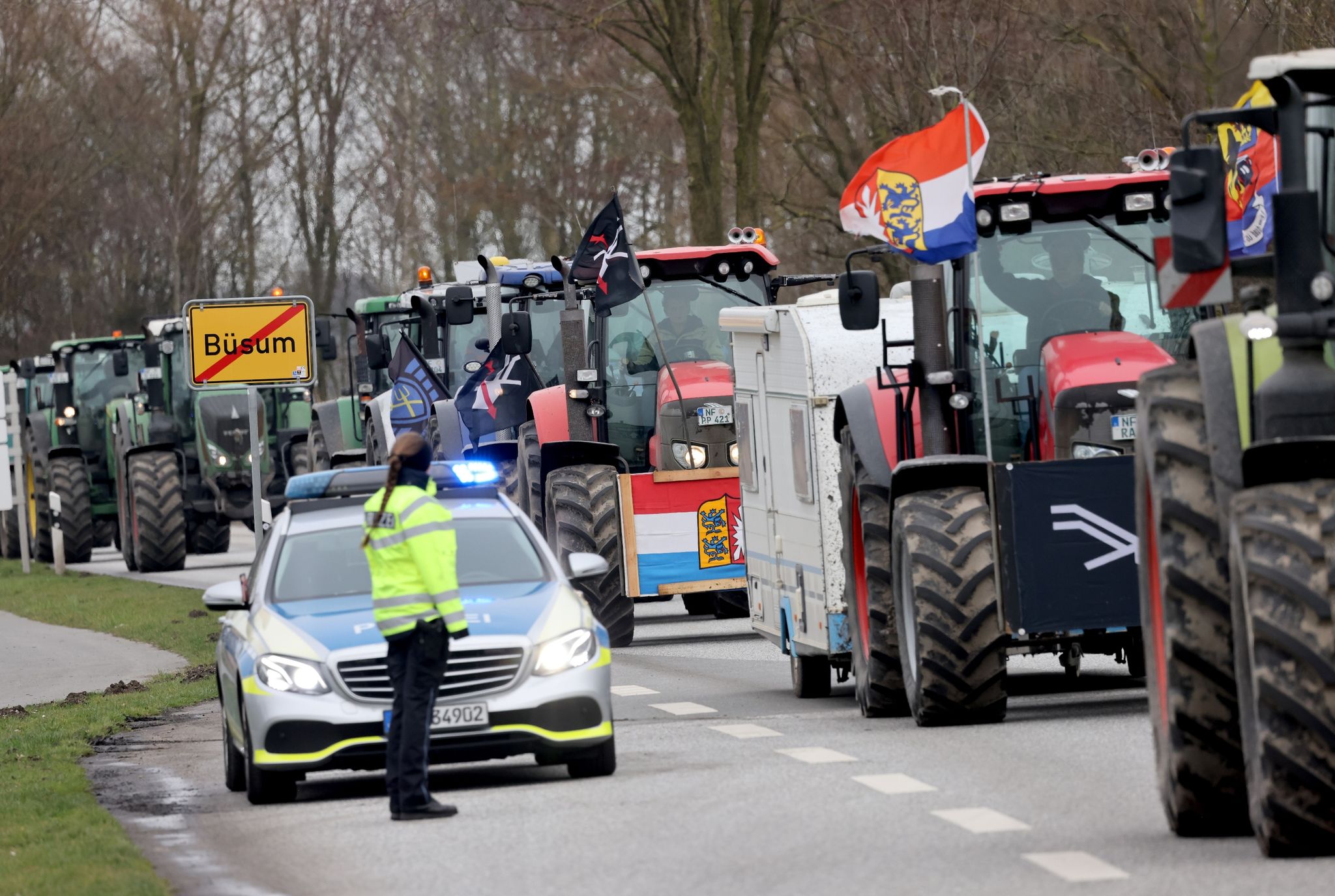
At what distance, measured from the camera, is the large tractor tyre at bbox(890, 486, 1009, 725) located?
13.8 meters

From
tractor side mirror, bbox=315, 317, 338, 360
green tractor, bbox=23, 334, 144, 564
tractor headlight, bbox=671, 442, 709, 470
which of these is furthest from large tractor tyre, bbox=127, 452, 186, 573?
tractor headlight, bbox=671, 442, 709, 470

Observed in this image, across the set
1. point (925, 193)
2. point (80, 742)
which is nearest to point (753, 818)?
point (925, 193)

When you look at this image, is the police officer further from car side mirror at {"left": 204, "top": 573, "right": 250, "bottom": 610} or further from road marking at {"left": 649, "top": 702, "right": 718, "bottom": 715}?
road marking at {"left": 649, "top": 702, "right": 718, "bottom": 715}

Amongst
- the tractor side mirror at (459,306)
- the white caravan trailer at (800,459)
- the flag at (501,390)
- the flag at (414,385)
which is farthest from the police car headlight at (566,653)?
the flag at (414,385)

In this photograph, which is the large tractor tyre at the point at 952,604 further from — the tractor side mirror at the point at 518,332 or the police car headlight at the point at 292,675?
the tractor side mirror at the point at 518,332

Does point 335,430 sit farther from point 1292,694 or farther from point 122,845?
point 1292,694

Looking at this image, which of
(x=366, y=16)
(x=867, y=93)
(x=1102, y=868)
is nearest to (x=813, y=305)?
(x=1102, y=868)

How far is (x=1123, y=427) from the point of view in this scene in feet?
47.0

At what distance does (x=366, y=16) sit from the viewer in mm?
47125

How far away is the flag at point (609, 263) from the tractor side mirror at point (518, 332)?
1019 millimetres

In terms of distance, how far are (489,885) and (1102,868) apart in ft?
7.12

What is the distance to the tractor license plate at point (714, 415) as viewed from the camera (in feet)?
73.9

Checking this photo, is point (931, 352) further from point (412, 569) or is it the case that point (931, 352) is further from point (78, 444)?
point (78, 444)

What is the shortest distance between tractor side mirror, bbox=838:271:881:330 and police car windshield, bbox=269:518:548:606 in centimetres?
210
